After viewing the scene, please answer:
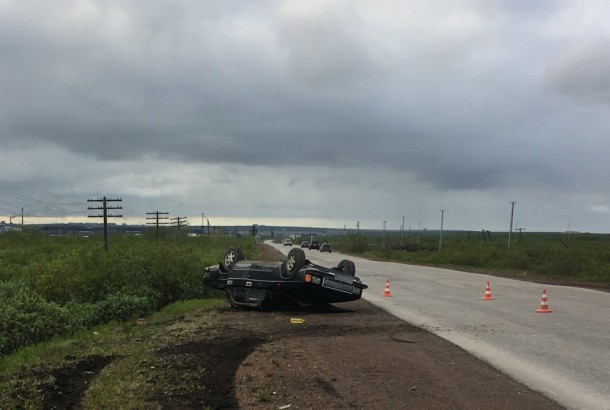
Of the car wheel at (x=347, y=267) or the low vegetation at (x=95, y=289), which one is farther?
the car wheel at (x=347, y=267)

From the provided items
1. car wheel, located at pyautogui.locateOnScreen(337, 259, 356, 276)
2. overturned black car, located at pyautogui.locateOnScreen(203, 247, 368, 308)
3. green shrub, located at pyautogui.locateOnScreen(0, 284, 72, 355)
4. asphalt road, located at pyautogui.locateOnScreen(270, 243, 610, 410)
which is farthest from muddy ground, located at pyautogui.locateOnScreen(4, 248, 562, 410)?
car wheel, located at pyautogui.locateOnScreen(337, 259, 356, 276)

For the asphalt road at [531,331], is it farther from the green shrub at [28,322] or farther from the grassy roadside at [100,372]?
the green shrub at [28,322]

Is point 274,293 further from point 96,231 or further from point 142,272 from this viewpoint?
point 96,231

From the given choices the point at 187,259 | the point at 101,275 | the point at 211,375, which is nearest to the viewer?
the point at 211,375

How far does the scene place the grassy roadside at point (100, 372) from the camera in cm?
582

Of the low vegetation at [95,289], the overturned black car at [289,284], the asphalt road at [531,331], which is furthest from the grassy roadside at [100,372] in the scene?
the asphalt road at [531,331]

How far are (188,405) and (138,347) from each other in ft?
12.2

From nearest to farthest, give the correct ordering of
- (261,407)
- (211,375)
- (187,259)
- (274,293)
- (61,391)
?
(261,407) < (61,391) < (211,375) < (274,293) < (187,259)

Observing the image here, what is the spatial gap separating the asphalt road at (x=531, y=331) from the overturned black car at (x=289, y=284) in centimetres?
163

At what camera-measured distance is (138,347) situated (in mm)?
8930

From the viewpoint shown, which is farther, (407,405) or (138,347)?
(138,347)

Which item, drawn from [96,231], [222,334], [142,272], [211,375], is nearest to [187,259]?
[142,272]

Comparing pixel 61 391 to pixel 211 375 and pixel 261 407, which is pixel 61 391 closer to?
pixel 211 375

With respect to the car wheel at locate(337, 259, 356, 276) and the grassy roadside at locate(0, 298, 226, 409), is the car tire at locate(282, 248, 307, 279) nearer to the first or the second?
the car wheel at locate(337, 259, 356, 276)
